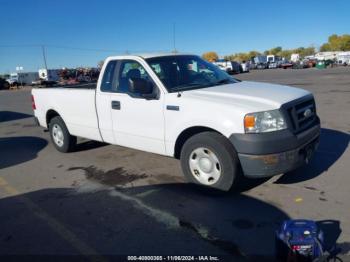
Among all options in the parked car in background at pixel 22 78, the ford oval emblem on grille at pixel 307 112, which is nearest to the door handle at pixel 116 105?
the ford oval emblem on grille at pixel 307 112

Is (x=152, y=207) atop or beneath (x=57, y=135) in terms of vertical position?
beneath

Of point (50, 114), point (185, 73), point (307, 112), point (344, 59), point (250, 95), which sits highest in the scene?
point (185, 73)

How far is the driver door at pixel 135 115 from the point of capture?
5016mm

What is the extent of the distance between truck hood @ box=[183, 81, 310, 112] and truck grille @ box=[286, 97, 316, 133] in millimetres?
109

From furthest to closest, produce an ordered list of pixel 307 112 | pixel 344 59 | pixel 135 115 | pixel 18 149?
pixel 344 59, pixel 18 149, pixel 135 115, pixel 307 112

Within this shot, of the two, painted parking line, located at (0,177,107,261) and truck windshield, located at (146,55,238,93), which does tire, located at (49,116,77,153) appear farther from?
truck windshield, located at (146,55,238,93)

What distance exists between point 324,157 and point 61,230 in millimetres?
4352

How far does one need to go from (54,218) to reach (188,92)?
2355 mm

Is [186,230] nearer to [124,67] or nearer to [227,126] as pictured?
[227,126]

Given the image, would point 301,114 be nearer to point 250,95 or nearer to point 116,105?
point 250,95

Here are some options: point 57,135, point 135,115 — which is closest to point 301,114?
point 135,115

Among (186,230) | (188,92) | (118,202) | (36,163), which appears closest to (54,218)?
(118,202)

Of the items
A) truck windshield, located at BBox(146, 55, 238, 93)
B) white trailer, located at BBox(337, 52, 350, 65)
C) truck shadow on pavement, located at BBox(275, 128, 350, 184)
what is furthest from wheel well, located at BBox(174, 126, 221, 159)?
white trailer, located at BBox(337, 52, 350, 65)

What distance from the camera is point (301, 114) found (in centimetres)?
454
